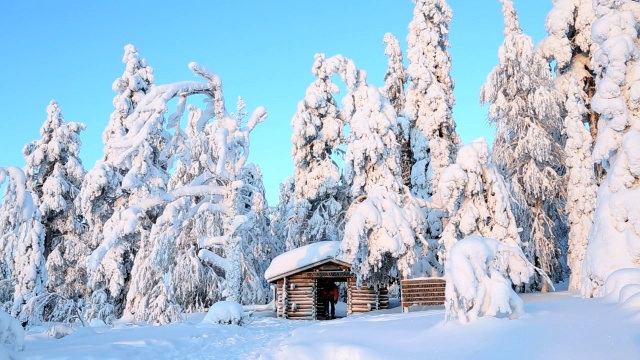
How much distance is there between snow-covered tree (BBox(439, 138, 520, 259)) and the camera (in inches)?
794

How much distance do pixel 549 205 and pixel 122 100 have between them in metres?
25.0

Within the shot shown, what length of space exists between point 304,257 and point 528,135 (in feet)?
40.4

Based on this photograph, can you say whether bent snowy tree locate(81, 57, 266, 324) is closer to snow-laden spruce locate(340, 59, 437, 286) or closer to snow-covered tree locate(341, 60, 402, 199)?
snow-laden spruce locate(340, 59, 437, 286)

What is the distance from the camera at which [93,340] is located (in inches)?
446

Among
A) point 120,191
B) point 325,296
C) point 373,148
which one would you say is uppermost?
point 373,148

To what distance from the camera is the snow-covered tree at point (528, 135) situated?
2458 centimetres

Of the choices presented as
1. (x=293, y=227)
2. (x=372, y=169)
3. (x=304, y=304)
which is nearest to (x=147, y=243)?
(x=304, y=304)

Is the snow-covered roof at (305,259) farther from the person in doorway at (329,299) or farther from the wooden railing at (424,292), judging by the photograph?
the wooden railing at (424,292)

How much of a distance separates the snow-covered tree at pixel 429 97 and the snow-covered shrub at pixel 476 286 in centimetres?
1863

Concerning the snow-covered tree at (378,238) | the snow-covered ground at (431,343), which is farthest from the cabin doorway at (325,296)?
the snow-covered ground at (431,343)

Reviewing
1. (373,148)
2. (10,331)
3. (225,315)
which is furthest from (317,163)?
(10,331)

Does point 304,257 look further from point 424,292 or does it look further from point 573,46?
point 573,46

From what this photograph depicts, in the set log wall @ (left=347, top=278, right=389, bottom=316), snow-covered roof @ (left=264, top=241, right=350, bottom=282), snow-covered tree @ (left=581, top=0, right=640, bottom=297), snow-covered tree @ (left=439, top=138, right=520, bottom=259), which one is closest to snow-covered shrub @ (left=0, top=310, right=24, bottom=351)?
snow-covered tree @ (left=581, top=0, right=640, bottom=297)

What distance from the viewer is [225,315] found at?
55.5ft
